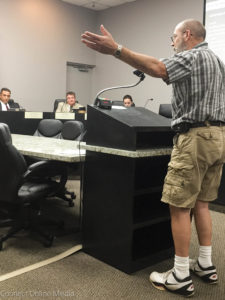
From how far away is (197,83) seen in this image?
4.87 ft

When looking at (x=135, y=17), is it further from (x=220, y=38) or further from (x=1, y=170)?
(x=1, y=170)

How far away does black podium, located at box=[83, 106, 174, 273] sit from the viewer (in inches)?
68.6

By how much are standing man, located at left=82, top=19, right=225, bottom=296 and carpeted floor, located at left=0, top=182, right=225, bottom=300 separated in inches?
5.1

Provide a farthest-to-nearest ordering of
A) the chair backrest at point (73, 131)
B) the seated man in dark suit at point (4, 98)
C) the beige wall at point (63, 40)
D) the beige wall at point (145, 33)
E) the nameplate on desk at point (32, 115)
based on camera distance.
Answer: the beige wall at point (63, 40)
the beige wall at point (145, 33)
the seated man in dark suit at point (4, 98)
the nameplate on desk at point (32, 115)
the chair backrest at point (73, 131)

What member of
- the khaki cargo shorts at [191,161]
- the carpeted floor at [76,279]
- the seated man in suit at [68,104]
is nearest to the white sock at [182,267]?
the carpeted floor at [76,279]

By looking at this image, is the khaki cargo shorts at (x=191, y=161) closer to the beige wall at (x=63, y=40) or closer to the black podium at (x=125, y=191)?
the black podium at (x=125, y=191)

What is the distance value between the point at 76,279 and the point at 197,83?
112 centimetres

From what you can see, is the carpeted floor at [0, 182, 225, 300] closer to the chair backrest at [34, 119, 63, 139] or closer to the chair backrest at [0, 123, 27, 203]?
the chair backrest at [0, 123, 27, 203]

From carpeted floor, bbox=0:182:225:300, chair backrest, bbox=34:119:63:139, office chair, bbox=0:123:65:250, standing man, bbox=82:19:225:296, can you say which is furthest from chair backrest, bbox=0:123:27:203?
chair backrest, bbox=34:119:63:139

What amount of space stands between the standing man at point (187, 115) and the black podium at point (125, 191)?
0.23m

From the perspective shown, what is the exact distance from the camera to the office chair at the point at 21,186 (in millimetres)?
1906

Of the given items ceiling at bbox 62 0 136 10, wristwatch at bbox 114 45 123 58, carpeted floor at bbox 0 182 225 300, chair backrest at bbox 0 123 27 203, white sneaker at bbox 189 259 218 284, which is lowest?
carpeted floor at bbox 0 182 225 300

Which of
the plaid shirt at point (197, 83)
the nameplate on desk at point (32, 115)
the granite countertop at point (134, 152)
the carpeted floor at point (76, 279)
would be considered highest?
the plaid shirt at point (197, 83)

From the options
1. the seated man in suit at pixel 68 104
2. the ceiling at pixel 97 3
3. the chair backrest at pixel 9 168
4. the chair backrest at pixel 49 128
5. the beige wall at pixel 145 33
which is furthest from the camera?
the ceiling at pixel 97 3
